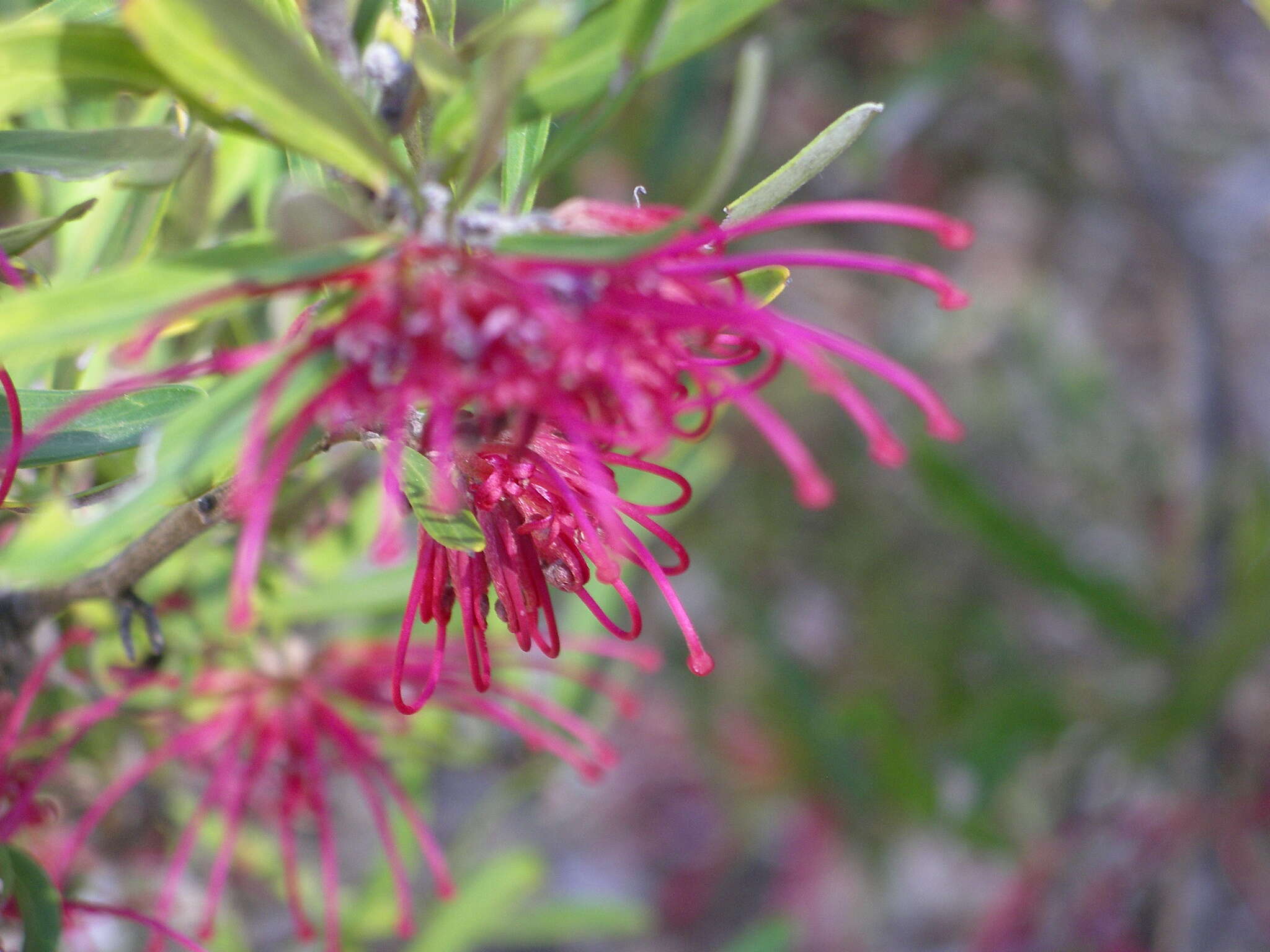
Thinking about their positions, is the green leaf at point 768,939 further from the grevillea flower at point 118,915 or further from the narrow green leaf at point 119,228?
the narrow green leaf at point 119,228

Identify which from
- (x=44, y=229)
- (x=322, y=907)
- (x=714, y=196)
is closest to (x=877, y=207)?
(x=714, y=196)

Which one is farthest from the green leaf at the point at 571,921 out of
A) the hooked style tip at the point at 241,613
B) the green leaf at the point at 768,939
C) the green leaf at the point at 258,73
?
the green leaf at the point at 258,73

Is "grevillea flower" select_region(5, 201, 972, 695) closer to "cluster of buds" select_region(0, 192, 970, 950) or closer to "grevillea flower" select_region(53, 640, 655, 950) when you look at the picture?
"cluster of buds" select_region(0, 192, 970, 950)

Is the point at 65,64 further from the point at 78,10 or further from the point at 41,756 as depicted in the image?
the point at 41,756

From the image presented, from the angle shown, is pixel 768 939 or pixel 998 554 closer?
pixel 768 939

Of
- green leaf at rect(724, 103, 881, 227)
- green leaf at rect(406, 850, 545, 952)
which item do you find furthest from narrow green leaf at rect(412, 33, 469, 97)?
green leaf at rect(406, 850, 545, 952)

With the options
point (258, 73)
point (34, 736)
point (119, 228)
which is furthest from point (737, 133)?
point (34, 736)

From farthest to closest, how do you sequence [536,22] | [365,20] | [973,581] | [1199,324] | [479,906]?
1. [973,581]
2. [1199,324]
3. [479,906]
4. [365,20]
5. [536,22]
